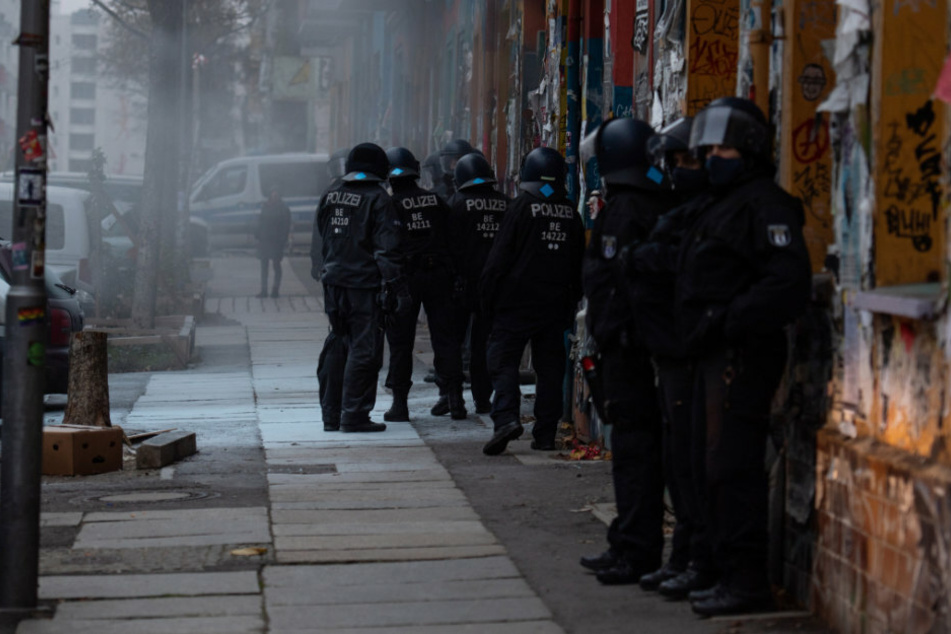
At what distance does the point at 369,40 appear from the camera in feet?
110

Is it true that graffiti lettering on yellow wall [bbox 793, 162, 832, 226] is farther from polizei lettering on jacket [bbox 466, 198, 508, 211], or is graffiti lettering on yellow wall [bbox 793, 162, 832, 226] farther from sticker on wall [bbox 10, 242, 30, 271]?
polizei lettering on jacket [bbox 466, 198, 508, 211]

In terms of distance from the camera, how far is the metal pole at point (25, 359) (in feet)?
18.7

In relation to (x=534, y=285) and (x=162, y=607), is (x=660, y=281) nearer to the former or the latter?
(x=162, y=607)

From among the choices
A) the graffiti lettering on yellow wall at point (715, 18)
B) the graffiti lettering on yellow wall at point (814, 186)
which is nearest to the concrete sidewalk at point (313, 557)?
the graffiti lettering on yellow wall at point (814, 186)

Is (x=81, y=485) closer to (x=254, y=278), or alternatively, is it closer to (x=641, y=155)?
(x=641, y=155)

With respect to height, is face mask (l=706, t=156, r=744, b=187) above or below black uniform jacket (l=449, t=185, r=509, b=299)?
above

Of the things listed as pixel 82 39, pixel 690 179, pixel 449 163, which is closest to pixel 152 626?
pixel 690 179

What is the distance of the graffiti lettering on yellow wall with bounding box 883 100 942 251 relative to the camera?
516cm

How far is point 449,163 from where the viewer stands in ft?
44.0

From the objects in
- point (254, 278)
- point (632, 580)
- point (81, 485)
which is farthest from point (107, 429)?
point (254, 278)

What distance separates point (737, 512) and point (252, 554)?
228 centimetres

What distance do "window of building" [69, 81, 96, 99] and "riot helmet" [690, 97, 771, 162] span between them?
159 m

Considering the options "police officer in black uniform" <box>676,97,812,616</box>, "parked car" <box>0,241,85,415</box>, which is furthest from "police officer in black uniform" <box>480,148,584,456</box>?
"parked car" <box>0,241,85,415</box>

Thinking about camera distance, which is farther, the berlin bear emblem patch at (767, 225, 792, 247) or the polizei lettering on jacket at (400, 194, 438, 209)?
the polizei lettering on jacket at (400, 194, 438, 209)
